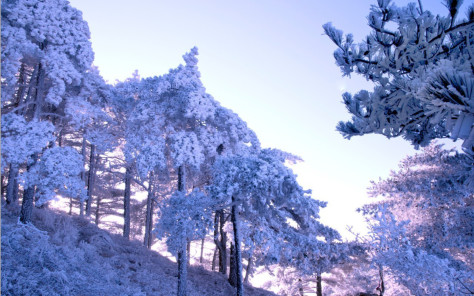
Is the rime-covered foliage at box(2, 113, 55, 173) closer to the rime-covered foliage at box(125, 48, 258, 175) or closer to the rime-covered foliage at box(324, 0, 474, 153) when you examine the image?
the rime-covered foliage at box(125, 48, 258, 175)

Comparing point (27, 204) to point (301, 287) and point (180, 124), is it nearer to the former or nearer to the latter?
point (180, 124)

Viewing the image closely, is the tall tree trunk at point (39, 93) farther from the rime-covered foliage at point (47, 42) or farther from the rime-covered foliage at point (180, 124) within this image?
the rime-covered foliage at point (180, 124)

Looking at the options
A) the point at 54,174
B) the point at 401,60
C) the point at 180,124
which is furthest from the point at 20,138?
the point at 401,60

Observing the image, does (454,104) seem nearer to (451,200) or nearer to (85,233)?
(451,200)

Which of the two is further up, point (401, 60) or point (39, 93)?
point (39, 93)

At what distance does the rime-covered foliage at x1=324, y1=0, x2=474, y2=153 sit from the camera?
4.51m

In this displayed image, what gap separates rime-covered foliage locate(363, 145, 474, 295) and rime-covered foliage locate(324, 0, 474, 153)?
4.12 m

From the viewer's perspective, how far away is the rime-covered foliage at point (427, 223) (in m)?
8.83

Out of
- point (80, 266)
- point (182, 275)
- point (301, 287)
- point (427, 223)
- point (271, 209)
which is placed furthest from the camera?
point (301, 287)

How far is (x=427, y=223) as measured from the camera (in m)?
13.7

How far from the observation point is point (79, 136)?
71.9 feet

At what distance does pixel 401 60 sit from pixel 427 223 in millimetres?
11449

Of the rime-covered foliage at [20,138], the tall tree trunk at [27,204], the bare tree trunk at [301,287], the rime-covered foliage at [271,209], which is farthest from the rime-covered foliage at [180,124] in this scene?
the bare tree trunk at [301,287]

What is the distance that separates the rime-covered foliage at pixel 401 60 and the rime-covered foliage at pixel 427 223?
4.12 meters
